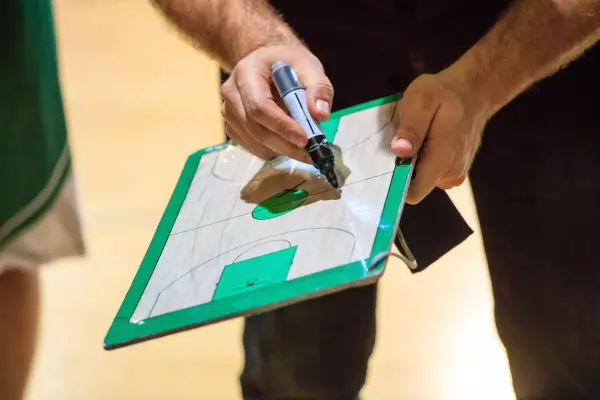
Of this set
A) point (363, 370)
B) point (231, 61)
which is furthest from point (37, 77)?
point (363, 370)

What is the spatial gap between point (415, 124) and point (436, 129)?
0.06 ft

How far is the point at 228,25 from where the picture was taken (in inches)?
27.3

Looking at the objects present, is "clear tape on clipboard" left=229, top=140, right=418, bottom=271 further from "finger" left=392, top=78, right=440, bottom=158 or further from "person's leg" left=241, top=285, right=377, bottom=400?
"person's leg" left=241, top=285, right=377, bottom=400

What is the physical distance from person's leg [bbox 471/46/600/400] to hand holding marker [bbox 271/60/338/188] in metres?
0.23

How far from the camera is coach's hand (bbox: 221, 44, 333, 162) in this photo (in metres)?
0.57

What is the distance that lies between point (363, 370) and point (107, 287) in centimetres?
57

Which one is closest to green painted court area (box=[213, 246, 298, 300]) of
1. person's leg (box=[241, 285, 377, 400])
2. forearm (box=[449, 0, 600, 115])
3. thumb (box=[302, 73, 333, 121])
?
thumb (box=[302, 73, 333, 121])

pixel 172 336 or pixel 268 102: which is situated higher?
pixel 268 102

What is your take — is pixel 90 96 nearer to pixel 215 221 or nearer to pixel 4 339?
pixel 4 339

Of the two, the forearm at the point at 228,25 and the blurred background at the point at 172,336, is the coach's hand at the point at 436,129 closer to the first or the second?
the forearm at the point at 228,25

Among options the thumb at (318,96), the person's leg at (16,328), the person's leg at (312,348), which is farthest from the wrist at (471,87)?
the person's leg at (16,328)

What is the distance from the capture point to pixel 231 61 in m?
0.70

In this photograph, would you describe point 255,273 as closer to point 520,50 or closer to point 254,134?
point 254,134

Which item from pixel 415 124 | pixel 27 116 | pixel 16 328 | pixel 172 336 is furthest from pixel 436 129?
pixel 172 336
